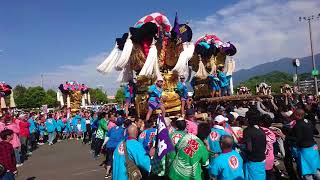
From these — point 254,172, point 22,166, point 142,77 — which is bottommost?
point 22,166

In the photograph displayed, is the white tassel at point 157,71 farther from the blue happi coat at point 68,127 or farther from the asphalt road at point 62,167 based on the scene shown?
the blue happi coat at point 68,127

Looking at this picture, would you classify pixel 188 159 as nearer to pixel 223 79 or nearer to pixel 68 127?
pixel 223 79

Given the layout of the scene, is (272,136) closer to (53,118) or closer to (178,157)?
(178,157)

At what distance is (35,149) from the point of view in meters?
17.7

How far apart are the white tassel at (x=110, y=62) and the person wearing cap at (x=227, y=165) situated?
709cm

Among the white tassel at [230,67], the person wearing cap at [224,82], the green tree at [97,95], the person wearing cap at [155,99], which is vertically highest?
the green tree at [97,95]

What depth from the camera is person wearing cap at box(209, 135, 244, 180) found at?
5.24m

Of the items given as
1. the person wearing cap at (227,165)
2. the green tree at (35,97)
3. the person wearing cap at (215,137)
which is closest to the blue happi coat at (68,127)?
the person wearing cap at (215,137)

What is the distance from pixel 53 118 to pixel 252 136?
1633 cm

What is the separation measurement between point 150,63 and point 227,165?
21.7 feet

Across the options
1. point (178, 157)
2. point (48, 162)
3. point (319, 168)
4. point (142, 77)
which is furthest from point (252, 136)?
point (48, 162)

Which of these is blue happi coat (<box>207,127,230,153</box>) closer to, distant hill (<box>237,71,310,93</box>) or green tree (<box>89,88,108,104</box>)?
distant hill (<box>237,71,310,93</box>)

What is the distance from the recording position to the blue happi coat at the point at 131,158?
17.8 feet

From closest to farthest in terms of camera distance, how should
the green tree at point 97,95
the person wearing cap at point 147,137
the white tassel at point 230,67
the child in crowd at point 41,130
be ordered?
the person wearing cap at point 147,137 < the white tassel at point 230,67 < the child in crowd at point 41,130 < the green tree at point 97,95
